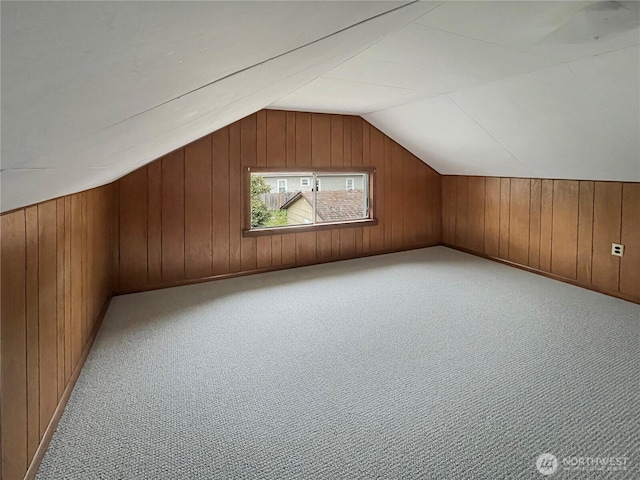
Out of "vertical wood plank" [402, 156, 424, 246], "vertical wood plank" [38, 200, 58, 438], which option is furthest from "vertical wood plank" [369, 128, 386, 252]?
"vertical wood plank" [38, 200, 58, 438]

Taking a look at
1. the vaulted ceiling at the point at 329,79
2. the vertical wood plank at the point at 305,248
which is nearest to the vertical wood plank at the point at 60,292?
the vaulted ceiling at the point at 329,79

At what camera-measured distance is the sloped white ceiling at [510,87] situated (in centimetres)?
196

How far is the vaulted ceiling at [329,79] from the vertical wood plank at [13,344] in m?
0.19

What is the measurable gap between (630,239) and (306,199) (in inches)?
127

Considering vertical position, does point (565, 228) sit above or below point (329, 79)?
below

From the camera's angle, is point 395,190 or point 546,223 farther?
point 395,190

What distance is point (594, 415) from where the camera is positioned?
1.80 metres

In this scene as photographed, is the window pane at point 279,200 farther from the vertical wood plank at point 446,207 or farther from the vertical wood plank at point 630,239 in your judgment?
the vertical wood plank at point 630,239

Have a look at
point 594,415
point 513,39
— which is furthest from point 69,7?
point 513,39

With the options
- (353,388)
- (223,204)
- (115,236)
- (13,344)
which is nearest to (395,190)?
(223,204)

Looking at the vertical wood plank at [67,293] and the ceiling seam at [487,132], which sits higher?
the ceiling seam at [487,132]

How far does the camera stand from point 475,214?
200 inches

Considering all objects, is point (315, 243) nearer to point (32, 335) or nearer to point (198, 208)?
point (198, 208)

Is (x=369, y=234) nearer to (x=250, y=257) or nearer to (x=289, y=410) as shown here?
(x=250, y=257)
